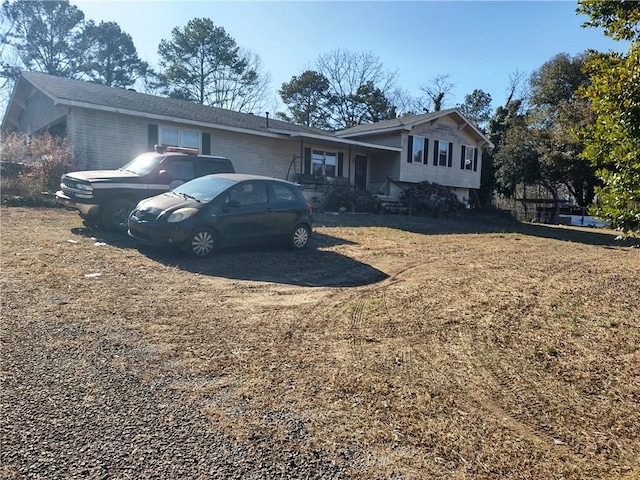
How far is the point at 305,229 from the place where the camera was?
920 centimetres

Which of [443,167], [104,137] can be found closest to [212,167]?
[104,137]

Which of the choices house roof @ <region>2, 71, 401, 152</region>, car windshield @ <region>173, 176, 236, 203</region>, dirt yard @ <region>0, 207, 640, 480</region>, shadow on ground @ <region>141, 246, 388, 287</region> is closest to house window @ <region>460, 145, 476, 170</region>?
house roof @ <region>2, 71, 401, 152</region>

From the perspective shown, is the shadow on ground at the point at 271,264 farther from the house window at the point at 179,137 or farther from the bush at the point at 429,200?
the bush at the point at 429,200

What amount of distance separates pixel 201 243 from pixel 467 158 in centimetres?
2247

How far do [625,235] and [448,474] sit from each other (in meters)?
3.79

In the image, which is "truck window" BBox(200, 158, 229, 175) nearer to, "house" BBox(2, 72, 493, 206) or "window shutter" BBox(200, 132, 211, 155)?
"house" BBox(2, 72, 493, 206)

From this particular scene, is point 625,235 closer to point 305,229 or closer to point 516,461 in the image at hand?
point 516,461

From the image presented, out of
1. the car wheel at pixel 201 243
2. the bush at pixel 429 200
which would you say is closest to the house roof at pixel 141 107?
the bush at pixel 429 200

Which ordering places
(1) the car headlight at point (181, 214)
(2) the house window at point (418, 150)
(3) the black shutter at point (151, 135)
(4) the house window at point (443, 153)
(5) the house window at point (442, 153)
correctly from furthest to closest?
(4) the house window at point (443, 153), (5) the house window at point (442, 153), (2) the house window at point (418, 150), (3) the black shutter at point (151, 135), (1) the car headlight at point (181, 214)

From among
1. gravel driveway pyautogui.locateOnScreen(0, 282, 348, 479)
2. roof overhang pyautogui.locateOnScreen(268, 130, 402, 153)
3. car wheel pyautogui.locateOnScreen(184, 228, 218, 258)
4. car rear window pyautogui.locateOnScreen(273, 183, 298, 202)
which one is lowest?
gravel driveway pyautogui.locateOnScreen(0, 282, 348, 479)

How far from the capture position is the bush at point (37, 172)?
12617mm

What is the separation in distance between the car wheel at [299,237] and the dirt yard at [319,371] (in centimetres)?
209

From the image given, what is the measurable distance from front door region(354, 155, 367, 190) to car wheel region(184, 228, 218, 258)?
1675 cm

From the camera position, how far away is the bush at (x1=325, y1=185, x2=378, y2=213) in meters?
19.1
